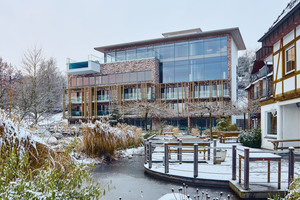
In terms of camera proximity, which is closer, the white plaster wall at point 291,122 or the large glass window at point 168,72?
the white plaster wall at point 291,122

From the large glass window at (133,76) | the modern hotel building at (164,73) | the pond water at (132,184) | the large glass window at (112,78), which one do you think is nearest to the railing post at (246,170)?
the pond water at (132,184)

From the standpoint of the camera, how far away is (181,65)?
36.7 metres

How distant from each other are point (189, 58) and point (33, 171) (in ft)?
111

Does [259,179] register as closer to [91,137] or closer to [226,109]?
[91,137]

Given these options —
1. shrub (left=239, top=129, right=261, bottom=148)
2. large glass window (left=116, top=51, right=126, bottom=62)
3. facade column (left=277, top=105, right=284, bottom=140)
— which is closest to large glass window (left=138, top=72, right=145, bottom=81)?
large glass window (left=116, top=51, right=126, bottom=62)

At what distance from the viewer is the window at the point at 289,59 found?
475 inches

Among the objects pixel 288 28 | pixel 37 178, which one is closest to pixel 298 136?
pixel 288 28

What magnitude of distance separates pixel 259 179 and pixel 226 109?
17458mm

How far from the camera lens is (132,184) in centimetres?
805

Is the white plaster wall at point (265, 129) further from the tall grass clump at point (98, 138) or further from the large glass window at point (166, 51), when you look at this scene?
the large glass window at point (166, 51)

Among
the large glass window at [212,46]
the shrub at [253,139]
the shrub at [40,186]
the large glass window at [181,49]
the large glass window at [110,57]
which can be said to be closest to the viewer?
the shrub at [40,186]

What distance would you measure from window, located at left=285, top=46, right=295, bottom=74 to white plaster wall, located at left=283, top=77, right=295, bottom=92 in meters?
0.49

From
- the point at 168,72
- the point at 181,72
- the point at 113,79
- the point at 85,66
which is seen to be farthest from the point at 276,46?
the point at 85,66

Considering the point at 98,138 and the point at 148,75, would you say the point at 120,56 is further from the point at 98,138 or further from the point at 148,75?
the point at 98,138
